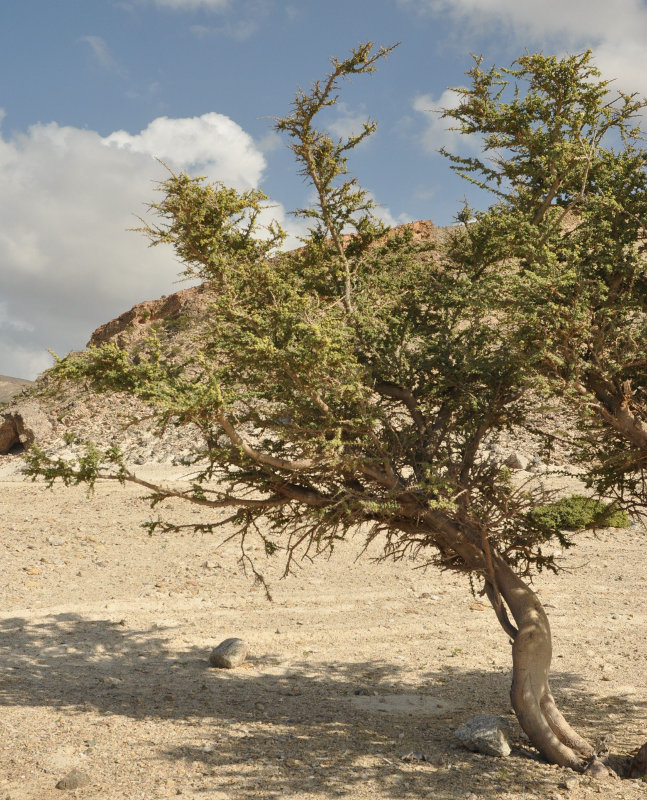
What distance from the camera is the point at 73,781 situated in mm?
6352

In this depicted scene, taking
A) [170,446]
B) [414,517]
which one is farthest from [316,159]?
[170,446]

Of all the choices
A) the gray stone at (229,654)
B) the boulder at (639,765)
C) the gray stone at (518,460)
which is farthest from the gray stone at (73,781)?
the gray stone at (518,460)

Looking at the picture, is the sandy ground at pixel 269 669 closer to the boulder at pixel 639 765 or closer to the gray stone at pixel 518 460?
the boulder at pixel 639 765

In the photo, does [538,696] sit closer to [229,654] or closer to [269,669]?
[269,669]

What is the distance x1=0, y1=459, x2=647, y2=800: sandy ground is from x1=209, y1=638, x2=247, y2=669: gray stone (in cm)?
20

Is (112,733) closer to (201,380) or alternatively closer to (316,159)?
(201,380)

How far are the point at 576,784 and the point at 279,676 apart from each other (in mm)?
5198

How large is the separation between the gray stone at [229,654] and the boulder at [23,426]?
2614cm

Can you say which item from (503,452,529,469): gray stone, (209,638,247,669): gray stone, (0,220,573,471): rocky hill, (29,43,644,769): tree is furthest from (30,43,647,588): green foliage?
(503,452,529,469): gray stone

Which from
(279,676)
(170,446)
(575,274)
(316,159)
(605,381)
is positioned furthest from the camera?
(170,446)

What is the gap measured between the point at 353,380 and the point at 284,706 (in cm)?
498

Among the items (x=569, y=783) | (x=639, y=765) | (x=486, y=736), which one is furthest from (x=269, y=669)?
(x=639, y=765)

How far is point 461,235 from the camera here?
8.53 metres

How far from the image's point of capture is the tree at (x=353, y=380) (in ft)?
21.4
